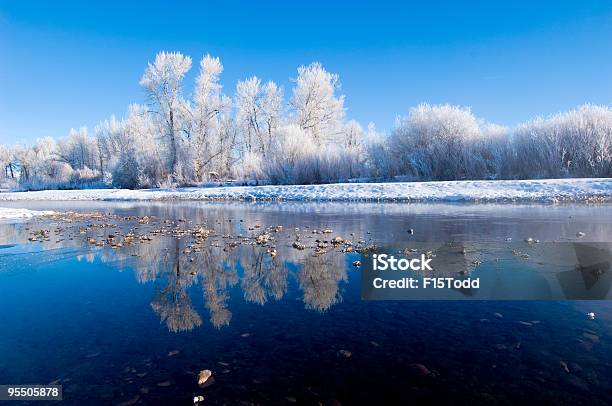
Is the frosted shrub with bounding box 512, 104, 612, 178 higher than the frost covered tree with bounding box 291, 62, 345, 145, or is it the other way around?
the frost covered tree with bounding box 291, 62, 345, 145

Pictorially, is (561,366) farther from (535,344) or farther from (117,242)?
(117,242)

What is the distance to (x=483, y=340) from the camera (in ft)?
9.82

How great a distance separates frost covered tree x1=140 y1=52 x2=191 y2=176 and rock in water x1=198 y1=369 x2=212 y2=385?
118ft

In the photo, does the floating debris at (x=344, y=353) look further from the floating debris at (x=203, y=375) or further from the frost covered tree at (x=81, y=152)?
the frost covered tree at (x=81, y=152)

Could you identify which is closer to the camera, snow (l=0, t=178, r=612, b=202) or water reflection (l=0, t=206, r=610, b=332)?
water reflection (l=0, t=206, r=610, b=332)

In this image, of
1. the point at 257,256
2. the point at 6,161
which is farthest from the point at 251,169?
the point at 6,161

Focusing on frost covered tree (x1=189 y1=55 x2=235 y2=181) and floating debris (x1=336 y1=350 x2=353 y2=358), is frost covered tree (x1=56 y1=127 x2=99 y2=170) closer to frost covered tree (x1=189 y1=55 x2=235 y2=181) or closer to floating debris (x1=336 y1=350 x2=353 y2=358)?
frost covered tree (x1=189 y1=55 x2=235 y2=181)

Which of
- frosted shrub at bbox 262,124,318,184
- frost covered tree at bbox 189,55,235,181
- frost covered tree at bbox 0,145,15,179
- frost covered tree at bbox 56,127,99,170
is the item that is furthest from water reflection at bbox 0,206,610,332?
frost covered tree at bbox 0,145,15,179

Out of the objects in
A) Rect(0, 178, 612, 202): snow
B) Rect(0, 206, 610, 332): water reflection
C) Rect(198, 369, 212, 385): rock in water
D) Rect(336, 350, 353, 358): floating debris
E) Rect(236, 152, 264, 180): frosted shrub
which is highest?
Rect(236, 152, 264, 180): frosted shrub

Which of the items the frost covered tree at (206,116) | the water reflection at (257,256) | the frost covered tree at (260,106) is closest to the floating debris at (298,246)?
the water reflection at (257,256)

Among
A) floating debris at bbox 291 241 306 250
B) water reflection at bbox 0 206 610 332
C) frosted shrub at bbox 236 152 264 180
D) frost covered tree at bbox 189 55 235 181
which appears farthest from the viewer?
frost covered tree at bbox 189 55 235 181

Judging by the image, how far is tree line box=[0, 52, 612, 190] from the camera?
23.6 meters

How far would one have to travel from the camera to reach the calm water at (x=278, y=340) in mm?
2330

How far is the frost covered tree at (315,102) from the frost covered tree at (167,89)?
47.4 feet
